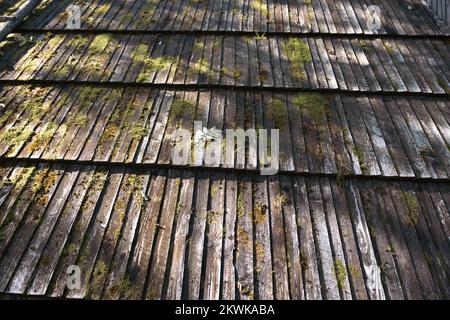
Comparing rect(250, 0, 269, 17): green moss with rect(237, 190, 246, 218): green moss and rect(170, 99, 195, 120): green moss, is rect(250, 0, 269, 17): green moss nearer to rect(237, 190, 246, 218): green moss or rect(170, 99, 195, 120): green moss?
rect(170, 99, 195, 120): green moss

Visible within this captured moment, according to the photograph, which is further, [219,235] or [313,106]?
[313,106]

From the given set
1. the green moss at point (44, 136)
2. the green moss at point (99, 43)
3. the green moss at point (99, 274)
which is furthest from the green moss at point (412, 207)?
the green moss at point (99, 43)

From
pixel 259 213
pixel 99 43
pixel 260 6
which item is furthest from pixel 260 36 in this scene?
pixel 259 213

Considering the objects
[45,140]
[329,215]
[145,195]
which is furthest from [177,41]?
[329,215]

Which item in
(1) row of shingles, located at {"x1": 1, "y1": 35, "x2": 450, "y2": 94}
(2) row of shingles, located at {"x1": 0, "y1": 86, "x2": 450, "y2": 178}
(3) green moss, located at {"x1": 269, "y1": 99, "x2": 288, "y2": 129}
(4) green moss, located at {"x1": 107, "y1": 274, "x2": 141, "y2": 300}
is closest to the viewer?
(4) green moss, located at {"x1": 107, "y1": 274, "x2": 141, "y2": 300}

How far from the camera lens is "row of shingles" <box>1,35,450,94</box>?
5004 millimetres

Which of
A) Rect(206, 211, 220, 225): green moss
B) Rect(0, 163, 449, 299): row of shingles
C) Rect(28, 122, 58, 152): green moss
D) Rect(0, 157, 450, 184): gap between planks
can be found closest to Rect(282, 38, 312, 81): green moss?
Rect(0, 157, 450, 184): gap between planks

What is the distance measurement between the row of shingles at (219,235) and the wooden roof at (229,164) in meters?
0.01

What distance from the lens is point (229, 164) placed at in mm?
3947

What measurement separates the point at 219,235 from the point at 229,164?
0.91 meters

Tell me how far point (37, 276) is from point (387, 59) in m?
5.61

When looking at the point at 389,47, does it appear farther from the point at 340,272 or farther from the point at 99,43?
the point at 99,43

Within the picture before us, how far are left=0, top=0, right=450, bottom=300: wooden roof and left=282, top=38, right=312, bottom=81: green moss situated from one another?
0.03 meters

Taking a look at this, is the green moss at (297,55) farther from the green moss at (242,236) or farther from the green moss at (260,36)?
the green moss at (242,236)
